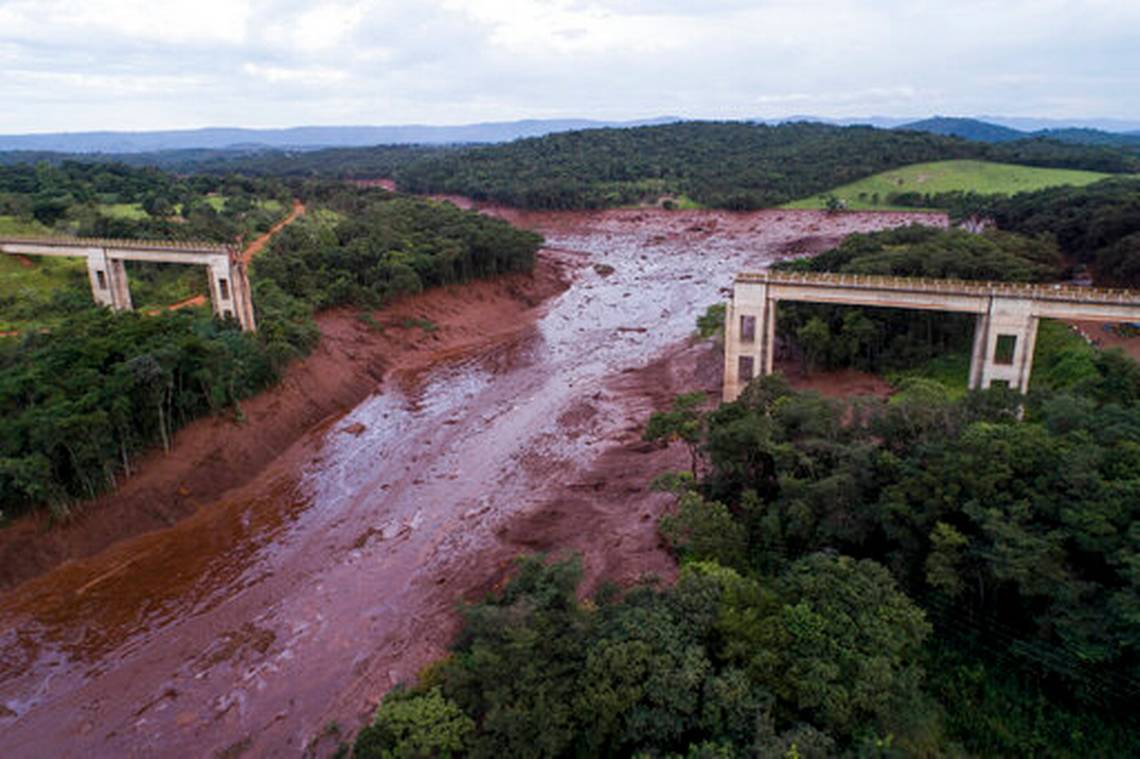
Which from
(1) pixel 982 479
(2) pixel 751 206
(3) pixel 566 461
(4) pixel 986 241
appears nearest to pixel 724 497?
(1) pixel 982 479

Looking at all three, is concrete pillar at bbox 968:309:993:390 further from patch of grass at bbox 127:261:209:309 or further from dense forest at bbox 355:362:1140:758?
patch of grass at bbox 127:261:209:309

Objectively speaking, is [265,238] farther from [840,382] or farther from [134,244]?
[840,382]

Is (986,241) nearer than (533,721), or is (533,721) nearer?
(533,721)

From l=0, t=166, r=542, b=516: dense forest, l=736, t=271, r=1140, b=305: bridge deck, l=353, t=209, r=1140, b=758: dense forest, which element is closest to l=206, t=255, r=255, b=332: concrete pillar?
l=0, t=166, r=542, b=516: dense forest

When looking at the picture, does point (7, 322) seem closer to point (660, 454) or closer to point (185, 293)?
point (185, 293)

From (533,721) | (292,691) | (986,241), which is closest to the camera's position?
(533,721)

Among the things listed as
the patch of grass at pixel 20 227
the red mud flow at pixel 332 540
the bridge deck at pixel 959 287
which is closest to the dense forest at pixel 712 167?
the red mud flow at pixel 332 540
